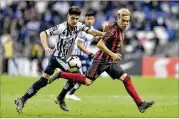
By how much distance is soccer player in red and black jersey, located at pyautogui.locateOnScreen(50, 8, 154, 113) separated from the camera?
40.7 ft

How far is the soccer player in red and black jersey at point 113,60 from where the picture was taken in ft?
40.7

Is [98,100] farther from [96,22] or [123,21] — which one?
[96,22]

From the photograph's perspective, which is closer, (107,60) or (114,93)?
(107,60)

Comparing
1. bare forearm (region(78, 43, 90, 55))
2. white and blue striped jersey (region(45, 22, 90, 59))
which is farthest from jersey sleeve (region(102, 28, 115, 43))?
bare forearm (region(78, 43, 90, 55))

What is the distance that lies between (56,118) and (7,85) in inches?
395

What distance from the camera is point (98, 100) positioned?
16625 mm

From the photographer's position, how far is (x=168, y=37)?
32375mm


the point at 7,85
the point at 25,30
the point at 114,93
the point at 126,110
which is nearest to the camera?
the point at 126,110

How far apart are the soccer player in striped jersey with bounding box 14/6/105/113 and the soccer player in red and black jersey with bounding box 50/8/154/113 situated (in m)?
0.32

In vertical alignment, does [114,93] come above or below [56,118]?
below

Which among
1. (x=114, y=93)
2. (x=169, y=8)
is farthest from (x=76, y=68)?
(x=169, y=8)

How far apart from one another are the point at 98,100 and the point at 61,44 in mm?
4023

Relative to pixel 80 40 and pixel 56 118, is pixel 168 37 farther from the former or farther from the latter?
pixel 56 118

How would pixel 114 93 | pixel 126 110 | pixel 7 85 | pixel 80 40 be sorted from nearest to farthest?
pixel 126 110 < pixel 80 40 < pixel 114 93 < pixel 7 85
